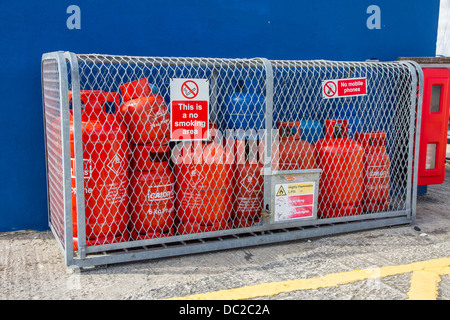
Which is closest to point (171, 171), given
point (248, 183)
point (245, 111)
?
point (248, 183)

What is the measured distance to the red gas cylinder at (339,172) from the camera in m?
4.07

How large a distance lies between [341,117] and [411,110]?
66 centimetres

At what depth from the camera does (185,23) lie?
4355 mm

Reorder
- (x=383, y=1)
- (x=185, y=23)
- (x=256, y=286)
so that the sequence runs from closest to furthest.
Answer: (x=256, y=286)
(x=185, y=23)
(x=383, y=1)

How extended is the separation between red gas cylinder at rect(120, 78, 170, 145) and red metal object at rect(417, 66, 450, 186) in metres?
3.12

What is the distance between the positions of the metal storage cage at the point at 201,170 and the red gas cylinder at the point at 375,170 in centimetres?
1

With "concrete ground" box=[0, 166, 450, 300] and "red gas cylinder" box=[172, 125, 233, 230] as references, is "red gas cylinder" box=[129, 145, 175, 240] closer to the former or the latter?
"red gas cylinder" box=[172, 125, 233, 230]

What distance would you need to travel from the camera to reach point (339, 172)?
4.07 metres

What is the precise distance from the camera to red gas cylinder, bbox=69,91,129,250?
10.5 ft

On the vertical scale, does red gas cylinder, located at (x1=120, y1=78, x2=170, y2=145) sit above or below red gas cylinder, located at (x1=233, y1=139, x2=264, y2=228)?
above

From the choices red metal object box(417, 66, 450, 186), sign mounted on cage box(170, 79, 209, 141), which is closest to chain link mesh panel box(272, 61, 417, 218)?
red metal object box(417, 66, 450, 186)

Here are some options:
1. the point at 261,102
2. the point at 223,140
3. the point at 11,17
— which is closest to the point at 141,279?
the point at 223,140

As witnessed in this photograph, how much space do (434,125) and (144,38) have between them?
3371mm
